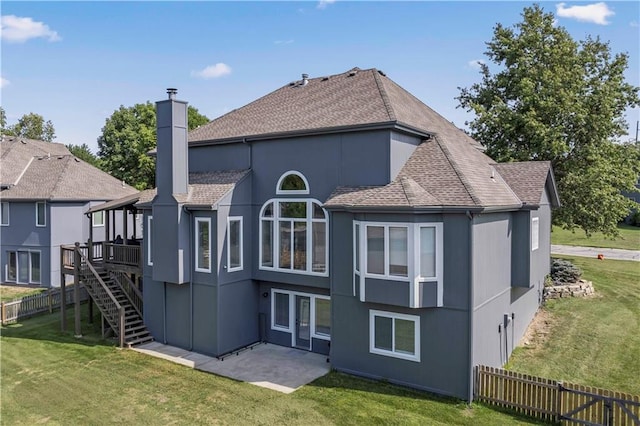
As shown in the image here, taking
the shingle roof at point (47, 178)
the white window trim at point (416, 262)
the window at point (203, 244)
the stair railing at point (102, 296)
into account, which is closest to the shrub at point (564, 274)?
the white window trim at point (416, 262)

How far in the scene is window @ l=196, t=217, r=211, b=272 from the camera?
573 inches

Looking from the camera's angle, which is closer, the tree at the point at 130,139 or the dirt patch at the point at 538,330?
the dirt patch at the point at 538,330

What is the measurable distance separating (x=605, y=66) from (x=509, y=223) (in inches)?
712

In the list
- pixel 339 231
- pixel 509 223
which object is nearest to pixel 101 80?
pixel 339 231

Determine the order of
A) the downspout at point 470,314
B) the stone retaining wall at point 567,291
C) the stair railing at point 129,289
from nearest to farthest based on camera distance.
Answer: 1. the downspout at point 470,314
2. the stair railing at point 129,289
3. the stone retaining wall at point 567,291

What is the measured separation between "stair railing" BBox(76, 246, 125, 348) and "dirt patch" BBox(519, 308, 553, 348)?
48.3ft

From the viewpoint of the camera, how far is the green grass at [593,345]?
12.8 metres

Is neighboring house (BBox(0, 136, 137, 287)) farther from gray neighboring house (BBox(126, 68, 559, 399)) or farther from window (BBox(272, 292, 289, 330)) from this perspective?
window (BBox(272, 292, 289, 330))

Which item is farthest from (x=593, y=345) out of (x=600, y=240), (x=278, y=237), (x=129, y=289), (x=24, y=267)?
(x=600, y=240)

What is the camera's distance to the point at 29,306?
64.2ft

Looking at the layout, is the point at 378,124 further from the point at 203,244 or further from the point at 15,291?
the point at 15,291

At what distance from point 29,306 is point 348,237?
53.0ft

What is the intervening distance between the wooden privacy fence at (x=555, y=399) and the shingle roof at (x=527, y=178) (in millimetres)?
6112

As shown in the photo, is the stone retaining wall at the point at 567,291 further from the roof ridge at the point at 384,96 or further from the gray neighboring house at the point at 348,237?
the roof ridge at the point at 384,96
